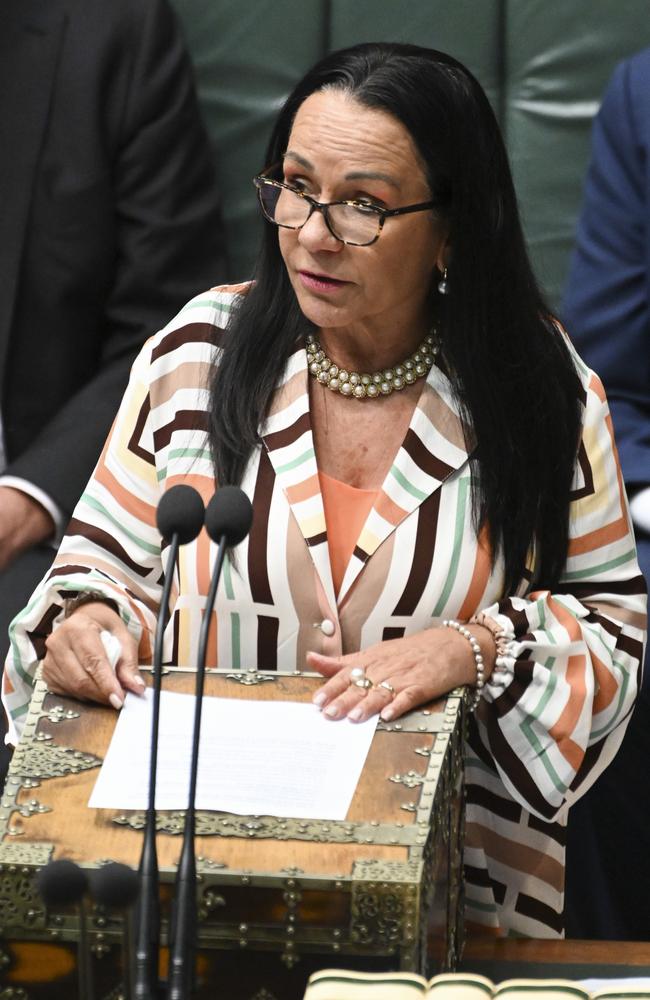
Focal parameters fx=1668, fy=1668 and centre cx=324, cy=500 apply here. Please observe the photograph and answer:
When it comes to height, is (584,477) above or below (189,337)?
below

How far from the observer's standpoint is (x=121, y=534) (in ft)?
6.48

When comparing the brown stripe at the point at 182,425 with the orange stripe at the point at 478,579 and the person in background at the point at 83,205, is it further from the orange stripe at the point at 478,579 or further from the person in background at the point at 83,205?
the person in background at the point at 83,205

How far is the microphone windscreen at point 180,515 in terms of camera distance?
1305 millimetres

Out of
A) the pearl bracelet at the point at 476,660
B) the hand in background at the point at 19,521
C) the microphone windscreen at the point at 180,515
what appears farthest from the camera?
the hand in background at the point at 19,521

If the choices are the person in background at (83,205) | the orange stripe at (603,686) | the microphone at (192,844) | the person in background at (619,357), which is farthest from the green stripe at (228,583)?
the person in background at (619,357)

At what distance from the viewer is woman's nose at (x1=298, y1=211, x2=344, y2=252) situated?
70.5 inches

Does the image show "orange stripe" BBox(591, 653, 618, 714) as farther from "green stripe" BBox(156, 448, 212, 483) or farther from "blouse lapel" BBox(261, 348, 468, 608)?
"green stripe" BBox(156, 448, 212, 483)

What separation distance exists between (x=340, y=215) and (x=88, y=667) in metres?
0.56

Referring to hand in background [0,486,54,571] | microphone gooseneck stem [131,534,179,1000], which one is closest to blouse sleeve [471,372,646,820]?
microphone gooseneck stem [131,534,179,1000]

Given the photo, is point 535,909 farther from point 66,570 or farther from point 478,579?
point 66,570

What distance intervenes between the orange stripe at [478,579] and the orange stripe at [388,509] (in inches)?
3.9

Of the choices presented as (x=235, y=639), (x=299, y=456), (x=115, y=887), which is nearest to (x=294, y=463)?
(x=299, y=456)

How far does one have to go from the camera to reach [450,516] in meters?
1.93

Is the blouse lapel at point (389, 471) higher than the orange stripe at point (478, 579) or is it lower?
higher
